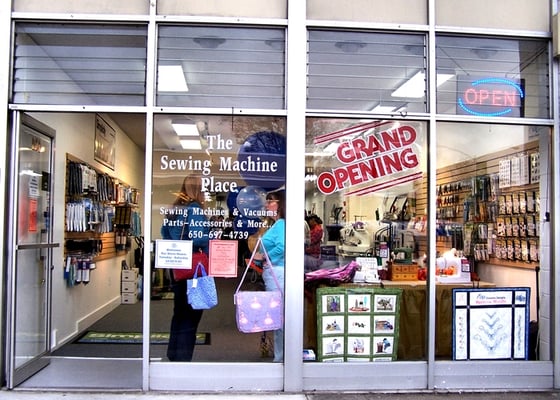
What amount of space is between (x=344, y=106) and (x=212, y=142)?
4.61 feet

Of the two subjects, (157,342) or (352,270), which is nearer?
(157,342)

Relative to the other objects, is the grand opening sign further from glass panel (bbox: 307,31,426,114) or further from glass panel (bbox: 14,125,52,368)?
glass panel (bbox: 14,125,52,368)

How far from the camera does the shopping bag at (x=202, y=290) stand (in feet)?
16.7

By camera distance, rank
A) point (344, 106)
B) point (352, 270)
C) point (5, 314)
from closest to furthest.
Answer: point (5, 314) → point (344, 106) → point (352, 270)

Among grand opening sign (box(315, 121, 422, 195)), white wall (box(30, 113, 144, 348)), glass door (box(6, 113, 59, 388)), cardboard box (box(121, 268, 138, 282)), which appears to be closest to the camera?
glass door (box(6, 113, 59, 388))

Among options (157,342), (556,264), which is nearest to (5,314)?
(157,342)

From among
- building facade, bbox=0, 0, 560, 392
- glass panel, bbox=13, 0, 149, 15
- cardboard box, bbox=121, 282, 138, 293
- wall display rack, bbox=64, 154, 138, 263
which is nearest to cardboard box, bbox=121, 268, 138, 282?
cardboard box, bbox=121, 282, 138, 293

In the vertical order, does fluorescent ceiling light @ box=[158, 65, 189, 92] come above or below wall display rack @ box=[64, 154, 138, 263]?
above

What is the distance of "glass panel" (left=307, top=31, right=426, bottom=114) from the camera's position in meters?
5.16

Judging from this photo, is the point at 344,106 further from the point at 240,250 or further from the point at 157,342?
the point at 157,342

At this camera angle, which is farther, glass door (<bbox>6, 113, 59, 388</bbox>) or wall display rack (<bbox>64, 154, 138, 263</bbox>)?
wall display rack (<bbox>64, 154, 138, 263</bbox>)

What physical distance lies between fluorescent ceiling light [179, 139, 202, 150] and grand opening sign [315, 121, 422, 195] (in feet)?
4.32

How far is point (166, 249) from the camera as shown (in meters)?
5.04

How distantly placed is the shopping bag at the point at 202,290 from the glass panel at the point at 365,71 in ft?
6.64
